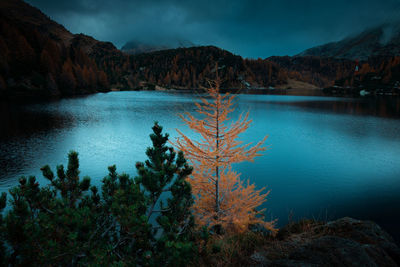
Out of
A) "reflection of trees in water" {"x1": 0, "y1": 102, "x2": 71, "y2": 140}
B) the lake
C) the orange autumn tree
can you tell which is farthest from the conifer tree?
"reflection of trees in water" {"x1": 0, "y1": 102, "x2": 71, "y2": 140}

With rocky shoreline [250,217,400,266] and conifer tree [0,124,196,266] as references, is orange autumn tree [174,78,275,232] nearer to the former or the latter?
rocky shoreline [250,217,400,266]

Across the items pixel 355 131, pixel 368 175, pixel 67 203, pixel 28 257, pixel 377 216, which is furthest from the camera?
pixel 355 131

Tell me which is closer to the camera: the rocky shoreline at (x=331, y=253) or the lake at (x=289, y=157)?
the rocky shoreline at (x=331, y=253)

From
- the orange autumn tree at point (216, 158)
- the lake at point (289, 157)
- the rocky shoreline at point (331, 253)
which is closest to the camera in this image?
the rocky shoreline at point (331, 253)

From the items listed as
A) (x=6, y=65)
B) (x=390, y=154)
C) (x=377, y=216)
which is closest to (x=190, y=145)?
(x=377, y=216)

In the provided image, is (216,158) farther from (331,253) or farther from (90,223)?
(90,223)

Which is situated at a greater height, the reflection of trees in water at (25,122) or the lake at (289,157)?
the reflection of trees in water at (25,122)

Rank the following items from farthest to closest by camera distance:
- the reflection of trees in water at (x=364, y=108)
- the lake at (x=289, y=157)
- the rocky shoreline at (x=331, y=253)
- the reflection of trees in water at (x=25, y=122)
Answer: the reflection of trees in water at (x=364, y=108) < the reflection of trees in water at (x=25, y=122) < the lake at (x=289, y=157) < the rocky shoreline at (x=331, y=253)

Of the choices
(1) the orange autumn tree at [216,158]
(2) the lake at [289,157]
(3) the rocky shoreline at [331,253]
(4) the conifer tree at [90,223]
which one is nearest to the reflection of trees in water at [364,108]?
(2) the lake at [289,157]

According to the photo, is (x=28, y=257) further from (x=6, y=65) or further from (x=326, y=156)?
(x=6, y=65)

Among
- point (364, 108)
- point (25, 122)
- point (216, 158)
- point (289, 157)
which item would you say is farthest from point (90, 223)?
point (364, 108)

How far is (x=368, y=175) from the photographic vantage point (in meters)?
19.1

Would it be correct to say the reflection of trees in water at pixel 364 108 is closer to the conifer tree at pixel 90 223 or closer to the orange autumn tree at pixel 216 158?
the orange autumn tree at pixel 216 158

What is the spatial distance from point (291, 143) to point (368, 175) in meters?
11.1
